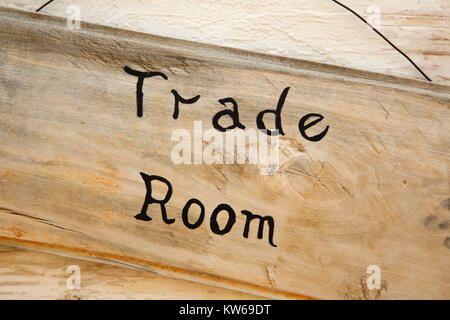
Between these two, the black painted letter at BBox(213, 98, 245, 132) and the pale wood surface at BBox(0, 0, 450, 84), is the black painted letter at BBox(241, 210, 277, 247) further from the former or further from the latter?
the pale wood surface at BBox(0, 0, 450, 84)

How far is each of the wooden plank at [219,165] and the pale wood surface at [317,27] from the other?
0.08 m

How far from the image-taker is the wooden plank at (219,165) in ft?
2.36

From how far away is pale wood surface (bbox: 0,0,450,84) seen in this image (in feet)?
2.59

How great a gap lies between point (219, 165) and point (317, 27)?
0.37 metres

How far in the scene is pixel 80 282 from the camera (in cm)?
82

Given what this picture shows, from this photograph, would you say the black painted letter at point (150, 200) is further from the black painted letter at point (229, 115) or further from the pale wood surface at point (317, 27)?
the pale wood surface at point (317, 27)

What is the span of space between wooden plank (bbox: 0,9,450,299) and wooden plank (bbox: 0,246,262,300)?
88 millimetres

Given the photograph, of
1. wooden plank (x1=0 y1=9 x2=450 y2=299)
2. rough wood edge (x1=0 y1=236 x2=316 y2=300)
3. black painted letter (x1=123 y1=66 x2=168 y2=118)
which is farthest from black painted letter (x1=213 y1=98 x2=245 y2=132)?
rough wood edge (x1=0 y1=236 x2=316 y2=300)

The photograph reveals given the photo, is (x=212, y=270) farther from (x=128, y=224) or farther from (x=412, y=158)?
(x=412, y=158)

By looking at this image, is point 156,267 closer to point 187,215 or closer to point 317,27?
point 187,215

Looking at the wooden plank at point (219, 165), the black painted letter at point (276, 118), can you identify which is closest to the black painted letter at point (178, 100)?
the wooden plank at point (219, 165)

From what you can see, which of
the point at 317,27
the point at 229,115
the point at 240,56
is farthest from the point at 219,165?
the point at 317,27

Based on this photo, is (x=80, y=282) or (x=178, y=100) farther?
(x=80, y=282)
